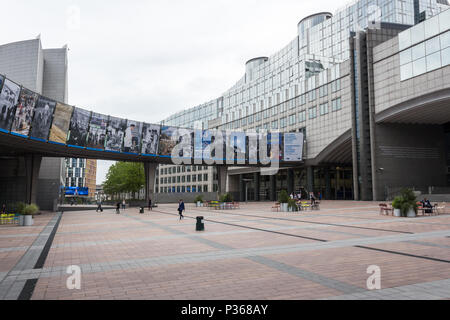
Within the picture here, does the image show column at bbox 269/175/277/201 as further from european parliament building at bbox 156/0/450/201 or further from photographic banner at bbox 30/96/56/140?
photographic banner at bbox 30/96/56/140

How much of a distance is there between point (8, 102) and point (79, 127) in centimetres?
1085

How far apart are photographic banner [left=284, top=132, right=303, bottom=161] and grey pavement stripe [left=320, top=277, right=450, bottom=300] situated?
54943 millimetres

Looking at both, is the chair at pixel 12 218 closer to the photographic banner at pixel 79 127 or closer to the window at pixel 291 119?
the photographic banner at pixel 79 127

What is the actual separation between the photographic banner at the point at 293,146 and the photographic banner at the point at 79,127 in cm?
3593

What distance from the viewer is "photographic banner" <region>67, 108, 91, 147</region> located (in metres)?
33.9

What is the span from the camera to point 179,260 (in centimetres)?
899

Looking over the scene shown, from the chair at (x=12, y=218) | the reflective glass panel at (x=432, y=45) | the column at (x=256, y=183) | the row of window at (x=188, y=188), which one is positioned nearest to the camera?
the chair at (x=12, y=218)

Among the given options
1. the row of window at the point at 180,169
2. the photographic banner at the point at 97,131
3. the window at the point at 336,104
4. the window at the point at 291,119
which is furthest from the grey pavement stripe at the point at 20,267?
the row of window at the point at 180,169

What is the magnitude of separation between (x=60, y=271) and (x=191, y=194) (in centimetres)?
6631

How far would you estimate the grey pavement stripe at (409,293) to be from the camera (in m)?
5.49

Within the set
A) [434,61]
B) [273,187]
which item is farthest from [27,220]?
[273,187]

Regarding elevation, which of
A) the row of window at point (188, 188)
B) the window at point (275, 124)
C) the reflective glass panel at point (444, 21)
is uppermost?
the reflective glass panel at point (444, 21)
